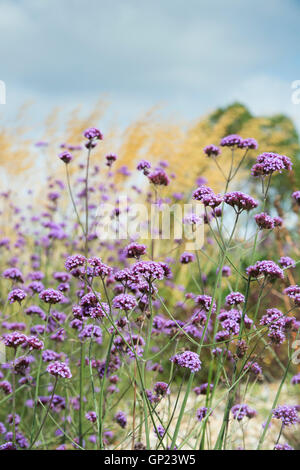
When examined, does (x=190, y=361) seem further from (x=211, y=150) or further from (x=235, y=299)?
(x=211, y=150)

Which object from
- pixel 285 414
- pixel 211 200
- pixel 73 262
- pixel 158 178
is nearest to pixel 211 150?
pixel 158 178

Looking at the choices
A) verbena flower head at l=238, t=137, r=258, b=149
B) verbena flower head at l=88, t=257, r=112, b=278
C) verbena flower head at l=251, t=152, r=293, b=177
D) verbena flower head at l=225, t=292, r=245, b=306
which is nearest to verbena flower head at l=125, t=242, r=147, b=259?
verbena flower head at l=88, t=257, r=112, b=278

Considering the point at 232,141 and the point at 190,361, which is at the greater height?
the point at 232,141

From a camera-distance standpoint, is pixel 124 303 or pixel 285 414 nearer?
pixel 124 303

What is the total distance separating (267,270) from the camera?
1797 mm

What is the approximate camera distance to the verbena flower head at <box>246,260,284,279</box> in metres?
1.80

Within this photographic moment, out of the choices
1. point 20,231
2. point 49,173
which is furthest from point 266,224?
point 49,173

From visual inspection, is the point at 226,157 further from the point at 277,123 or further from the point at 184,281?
the point at 277,123

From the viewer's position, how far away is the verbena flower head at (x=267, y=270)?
5.91ft

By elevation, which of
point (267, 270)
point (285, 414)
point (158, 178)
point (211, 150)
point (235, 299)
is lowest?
point (285, 414)
